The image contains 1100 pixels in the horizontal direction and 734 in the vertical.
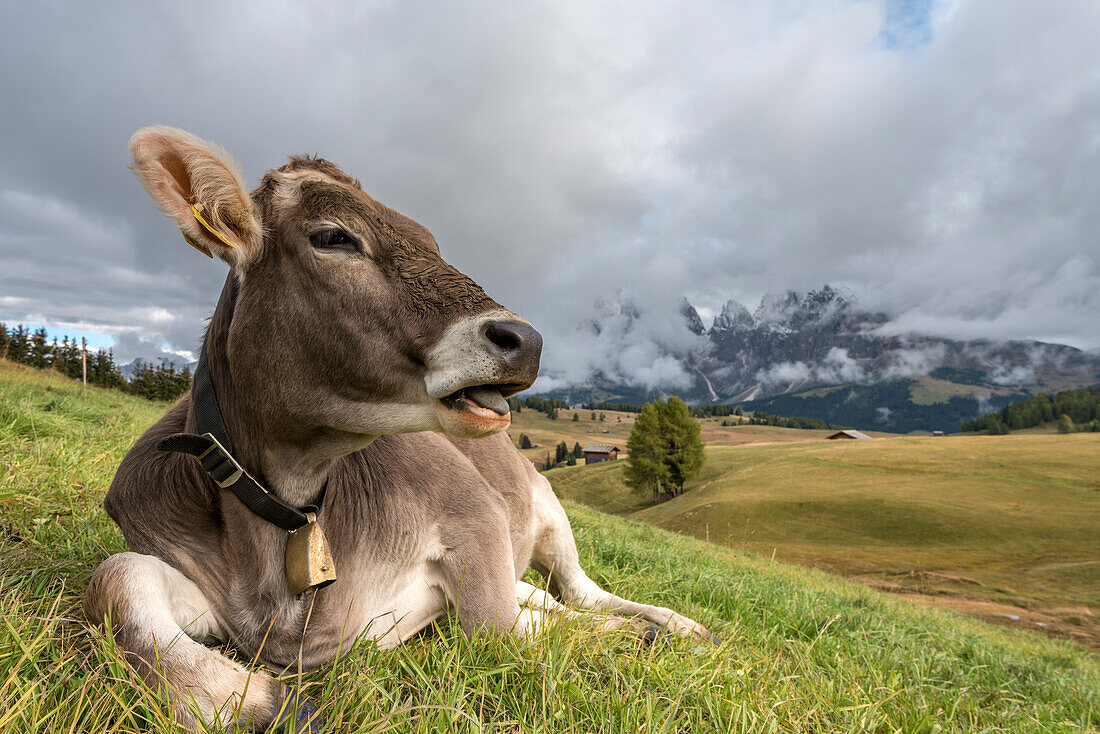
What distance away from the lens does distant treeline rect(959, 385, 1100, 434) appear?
17475cm

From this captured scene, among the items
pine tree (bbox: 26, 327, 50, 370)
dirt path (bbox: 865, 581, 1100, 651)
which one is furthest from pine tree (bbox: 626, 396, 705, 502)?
pine tree (bbox: 26, 327, 50, 370)

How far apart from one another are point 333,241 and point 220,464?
110 cm

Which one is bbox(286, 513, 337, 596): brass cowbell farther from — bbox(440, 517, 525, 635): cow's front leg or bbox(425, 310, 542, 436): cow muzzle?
bbox(425, 310, 542, 436): cow muzzle

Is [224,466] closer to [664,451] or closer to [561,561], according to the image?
[561,561]

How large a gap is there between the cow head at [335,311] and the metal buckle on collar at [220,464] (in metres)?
0.22

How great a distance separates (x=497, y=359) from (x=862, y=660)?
4.88m

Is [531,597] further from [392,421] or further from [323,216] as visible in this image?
[323,216]

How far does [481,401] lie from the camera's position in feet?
7.50

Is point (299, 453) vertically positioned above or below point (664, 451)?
above

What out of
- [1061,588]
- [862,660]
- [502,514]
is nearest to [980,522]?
[1061,588]

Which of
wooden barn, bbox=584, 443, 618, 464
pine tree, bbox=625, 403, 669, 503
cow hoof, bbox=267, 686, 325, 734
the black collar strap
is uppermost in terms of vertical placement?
the black collar strap

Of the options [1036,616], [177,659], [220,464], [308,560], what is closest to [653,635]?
[308,560]

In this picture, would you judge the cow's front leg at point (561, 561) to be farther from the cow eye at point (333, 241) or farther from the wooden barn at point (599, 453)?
the wooden barn at point (599, 453)

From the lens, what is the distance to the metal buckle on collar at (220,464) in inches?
97.7
